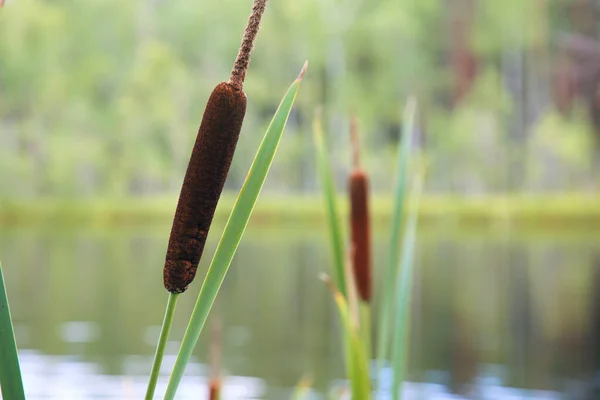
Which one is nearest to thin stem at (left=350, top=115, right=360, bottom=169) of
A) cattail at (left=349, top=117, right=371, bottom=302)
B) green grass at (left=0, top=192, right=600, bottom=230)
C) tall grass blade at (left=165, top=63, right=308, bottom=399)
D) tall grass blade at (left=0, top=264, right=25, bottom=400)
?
cattail at (left=349, top=117, right=371, bottom=302)

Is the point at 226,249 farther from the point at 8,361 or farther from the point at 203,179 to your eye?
the point at 8,361

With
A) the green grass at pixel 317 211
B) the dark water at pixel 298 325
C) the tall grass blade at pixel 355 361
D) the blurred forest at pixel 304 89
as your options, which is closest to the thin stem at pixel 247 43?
the tall grass blade at pixel 355 361

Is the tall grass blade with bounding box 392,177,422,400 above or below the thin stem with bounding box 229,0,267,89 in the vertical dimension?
below

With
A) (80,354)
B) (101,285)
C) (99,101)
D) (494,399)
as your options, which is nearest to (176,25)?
(99,101)

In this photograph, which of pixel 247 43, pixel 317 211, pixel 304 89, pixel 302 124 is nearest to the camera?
pixel 247 43

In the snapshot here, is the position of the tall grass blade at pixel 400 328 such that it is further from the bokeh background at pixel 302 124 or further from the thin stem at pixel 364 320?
the bokeh background at pixel 302 124

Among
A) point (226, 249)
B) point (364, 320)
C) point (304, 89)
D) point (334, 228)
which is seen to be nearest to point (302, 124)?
point (304, 89)

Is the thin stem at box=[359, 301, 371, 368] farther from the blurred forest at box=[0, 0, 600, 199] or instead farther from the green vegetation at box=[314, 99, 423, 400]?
the blurred forest at box=[0, 0, 600, 199]
